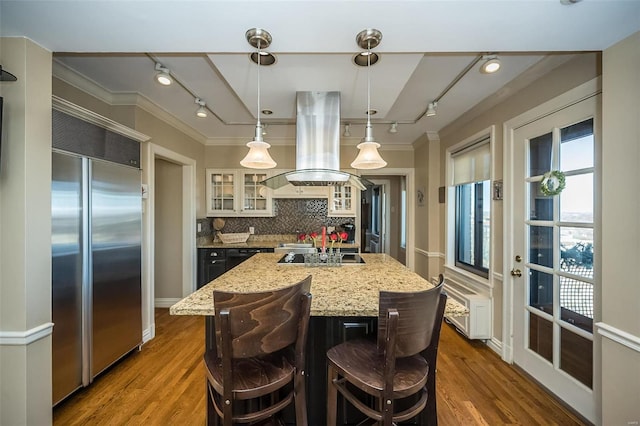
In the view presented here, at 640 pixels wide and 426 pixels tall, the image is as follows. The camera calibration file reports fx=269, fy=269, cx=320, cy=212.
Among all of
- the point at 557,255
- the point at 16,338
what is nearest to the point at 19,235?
the point at 16,338

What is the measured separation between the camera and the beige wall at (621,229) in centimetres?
136

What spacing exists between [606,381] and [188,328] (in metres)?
3.66


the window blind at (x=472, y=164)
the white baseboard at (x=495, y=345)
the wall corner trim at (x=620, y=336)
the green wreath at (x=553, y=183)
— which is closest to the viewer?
the wall corner trim at (x=620, y=336)

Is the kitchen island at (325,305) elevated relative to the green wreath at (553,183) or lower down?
lower down

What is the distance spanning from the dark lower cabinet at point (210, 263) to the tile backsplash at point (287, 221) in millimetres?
650

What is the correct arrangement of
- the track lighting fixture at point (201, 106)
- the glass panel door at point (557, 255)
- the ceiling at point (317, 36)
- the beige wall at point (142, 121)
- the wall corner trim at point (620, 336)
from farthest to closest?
the track lighting fixture at point (201, 106)
the beige wall at point (142, 121)
the glass panel door at point (557, 255)
the wall corner trim at point (620, 336)
the ceiling at point (317, 36)

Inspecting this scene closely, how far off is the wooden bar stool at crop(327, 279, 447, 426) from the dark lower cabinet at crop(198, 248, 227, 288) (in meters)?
3.06

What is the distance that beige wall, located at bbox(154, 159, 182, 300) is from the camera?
392cm

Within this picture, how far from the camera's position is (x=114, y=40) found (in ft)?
4.78

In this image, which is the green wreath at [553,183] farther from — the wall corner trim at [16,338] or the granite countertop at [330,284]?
the wall corner trim at [16,338]

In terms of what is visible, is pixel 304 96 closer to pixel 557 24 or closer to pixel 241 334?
pixel 557 24

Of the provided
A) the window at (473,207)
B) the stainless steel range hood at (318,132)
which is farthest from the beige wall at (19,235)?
the window at (473,207)

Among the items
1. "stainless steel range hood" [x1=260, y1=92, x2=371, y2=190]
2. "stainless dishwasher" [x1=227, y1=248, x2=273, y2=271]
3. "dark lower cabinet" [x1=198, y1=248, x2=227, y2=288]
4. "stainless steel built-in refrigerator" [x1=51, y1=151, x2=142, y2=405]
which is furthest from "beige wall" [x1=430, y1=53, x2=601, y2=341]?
"stainless steel built-in refrigerator" [x1=51, y1=151, x2=142, y2=405]

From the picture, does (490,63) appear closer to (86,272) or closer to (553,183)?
(553,183)
